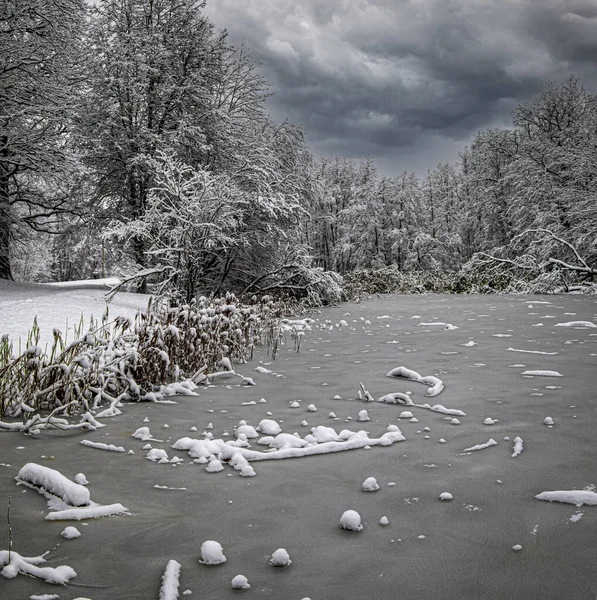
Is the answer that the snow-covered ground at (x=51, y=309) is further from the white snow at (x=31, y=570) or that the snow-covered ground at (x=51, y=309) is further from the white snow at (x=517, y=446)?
the white snow at (x=517, y=446)

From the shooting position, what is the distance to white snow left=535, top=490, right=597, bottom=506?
244cm

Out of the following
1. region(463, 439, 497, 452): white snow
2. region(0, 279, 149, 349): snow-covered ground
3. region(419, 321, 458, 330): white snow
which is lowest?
region(463, 439, 497, 452): white snow

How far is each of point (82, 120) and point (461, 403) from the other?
14954mm

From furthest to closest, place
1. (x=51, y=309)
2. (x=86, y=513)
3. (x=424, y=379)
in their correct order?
(x=51, y=309)
(x=424, y=379)
(x=86, y=513)

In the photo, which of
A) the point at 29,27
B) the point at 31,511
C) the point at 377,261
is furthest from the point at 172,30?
the point at 377,261

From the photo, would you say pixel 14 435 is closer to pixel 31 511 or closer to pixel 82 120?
pixel 31 511

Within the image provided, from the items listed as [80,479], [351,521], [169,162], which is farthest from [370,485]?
[169,162]

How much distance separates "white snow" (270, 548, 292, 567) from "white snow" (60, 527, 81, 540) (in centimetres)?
91

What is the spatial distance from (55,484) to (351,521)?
1.57 metres

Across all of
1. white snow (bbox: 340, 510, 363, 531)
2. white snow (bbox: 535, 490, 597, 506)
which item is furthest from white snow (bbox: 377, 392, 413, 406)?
white snow (bbox: 340, 510, 363, 531)

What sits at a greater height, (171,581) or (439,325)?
(439,325)

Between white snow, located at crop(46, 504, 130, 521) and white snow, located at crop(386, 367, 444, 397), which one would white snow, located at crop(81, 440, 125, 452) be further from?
white snow, located at crop(386, 367, 444, 397)

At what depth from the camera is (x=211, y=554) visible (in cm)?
199

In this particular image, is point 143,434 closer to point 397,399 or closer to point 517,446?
point 397,399
